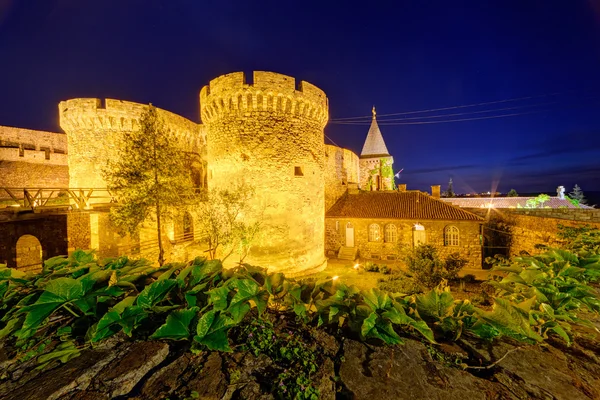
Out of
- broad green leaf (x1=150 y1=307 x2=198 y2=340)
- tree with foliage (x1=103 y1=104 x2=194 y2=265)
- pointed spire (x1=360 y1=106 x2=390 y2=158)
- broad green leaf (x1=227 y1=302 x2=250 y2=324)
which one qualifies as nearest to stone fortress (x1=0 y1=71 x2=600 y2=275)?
A: tree with foliage (x1=103 y1=104 x2=194 y2=265)

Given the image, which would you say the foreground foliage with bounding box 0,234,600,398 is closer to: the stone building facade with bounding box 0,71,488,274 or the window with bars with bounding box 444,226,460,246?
the stone building facade with bounding box 0,71,488,274

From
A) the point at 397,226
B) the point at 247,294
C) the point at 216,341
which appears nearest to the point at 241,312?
the point at 247,294

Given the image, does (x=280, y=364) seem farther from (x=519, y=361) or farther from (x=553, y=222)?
(x=553, y=222)

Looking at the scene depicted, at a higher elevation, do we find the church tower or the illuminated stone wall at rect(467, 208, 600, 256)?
the church tower

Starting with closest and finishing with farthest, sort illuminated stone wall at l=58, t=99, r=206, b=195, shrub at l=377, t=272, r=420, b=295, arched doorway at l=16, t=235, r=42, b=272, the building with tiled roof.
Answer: shrub at l=377, t=272, r=420, b=295 < arched doorway at l=16, t=235, r=42, b=272 < illuminated stone wall at l=58, t=99, r=206, b=195 < the building with tiled roof

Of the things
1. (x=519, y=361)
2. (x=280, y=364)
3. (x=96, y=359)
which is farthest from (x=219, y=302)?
(x=519, y=361)

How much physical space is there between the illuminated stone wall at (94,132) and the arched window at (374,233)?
18.0 metres

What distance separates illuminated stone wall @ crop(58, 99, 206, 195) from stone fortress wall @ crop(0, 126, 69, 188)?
947 cm

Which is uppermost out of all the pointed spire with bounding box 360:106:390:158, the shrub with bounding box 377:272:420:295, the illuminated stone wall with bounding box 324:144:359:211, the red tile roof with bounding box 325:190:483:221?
the pointed spire with bounding box 360:106:390:158

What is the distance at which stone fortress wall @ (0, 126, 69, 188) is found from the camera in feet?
67.3

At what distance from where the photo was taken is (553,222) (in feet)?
41.8

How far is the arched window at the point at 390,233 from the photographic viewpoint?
18.4 meters

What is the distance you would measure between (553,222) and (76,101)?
28721 mm

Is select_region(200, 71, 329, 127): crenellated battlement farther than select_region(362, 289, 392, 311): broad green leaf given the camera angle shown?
Yes
